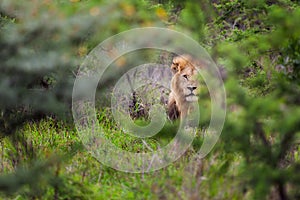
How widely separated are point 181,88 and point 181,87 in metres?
0.01

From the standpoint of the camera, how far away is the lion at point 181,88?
6445mm

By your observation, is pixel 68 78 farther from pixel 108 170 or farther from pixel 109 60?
pixel 108 170

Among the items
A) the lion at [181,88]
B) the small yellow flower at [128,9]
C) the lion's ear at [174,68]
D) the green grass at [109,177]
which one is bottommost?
the green grass at [109,177]

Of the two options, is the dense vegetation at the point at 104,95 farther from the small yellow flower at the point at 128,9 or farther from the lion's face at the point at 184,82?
the lion's face at the point at 184,82

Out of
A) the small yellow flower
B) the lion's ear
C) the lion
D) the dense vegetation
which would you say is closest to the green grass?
the dense vegetation

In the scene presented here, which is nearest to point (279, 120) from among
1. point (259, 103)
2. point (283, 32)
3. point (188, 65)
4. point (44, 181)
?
point (259, 103)

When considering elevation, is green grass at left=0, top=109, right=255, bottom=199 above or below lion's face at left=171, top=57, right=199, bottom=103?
below

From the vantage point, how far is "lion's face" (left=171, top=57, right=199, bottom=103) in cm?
646

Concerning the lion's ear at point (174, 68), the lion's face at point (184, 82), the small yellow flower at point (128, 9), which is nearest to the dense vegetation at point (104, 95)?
the small yellow flower at point (128, 9)

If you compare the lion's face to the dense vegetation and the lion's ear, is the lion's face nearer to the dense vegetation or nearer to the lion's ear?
the lion's ear

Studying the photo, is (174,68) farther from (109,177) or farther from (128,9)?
(128,9)

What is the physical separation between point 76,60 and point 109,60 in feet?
1.30

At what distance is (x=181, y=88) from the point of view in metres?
6.75

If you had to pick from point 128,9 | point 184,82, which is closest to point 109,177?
point 128,9
